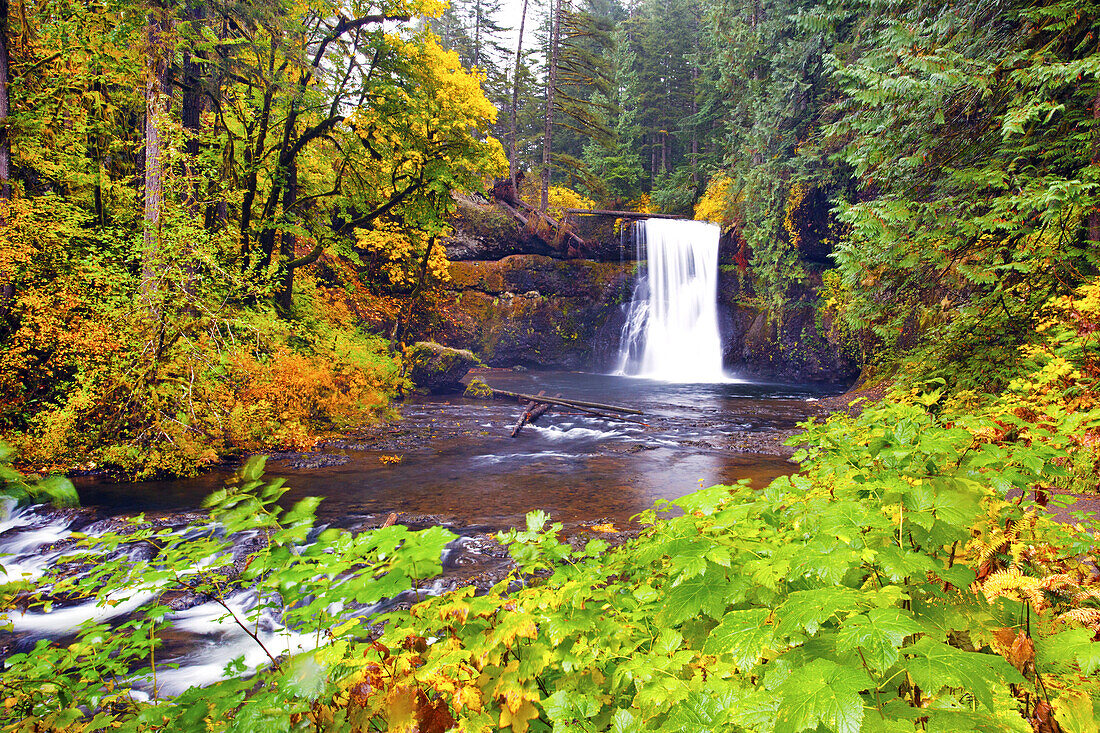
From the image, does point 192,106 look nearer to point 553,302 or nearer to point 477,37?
point 553,302

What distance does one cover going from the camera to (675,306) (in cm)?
2267

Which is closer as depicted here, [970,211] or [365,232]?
[970,211]

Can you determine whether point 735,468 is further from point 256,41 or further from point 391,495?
point 256,41

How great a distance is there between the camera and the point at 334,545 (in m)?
1.96

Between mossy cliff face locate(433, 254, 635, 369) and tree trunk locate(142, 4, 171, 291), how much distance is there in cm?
1489

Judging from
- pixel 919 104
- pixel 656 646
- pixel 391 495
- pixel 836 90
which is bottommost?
pixel 391 495

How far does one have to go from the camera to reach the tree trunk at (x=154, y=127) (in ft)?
23.8

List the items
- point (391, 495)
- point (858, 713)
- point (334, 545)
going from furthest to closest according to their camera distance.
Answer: point (391, 495) < point (334, 545) < point (858, 713)

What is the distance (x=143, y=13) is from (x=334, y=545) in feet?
30.5

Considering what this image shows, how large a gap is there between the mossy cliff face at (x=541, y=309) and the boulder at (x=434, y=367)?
6953mm

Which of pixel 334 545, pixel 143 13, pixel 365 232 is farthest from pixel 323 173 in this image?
pixel 334 545

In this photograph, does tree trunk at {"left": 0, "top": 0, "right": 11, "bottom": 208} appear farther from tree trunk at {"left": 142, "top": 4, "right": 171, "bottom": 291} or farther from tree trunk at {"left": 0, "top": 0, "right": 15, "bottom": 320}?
tree trunk at {"left": 142, "top": 4, "right": 171, "bottom": 291}

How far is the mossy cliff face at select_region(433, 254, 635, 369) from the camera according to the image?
22.7 metres

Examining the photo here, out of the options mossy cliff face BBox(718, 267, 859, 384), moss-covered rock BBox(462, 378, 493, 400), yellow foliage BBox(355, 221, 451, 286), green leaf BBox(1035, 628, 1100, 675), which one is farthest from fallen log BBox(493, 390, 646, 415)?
green leaf BBox(1035, 628, 1100, 675)
